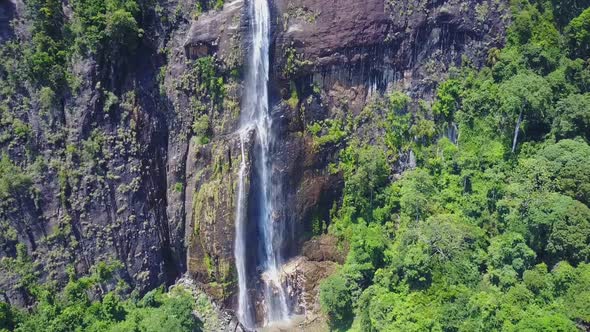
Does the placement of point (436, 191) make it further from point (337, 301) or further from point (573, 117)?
point (337, 301)

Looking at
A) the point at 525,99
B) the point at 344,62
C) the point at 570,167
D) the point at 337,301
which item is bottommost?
the point at 337,301

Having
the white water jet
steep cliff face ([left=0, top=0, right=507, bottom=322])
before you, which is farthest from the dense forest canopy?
the white water jet

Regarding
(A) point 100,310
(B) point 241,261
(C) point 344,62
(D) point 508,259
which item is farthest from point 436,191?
(A) point 100,310

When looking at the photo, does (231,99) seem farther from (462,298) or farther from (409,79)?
(462,298)

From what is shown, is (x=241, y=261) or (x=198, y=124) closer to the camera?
(x=198, y=124)

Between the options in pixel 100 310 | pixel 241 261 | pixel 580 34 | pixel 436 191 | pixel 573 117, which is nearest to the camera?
pixel 573 117

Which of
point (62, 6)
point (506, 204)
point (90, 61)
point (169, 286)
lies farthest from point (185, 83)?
point (506, 204)
